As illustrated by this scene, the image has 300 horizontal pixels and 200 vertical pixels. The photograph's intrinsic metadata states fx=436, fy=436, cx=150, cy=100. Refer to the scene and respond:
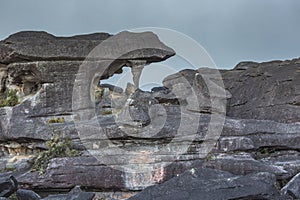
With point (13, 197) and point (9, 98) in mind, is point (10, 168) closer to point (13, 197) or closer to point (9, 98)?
point (13, 197)

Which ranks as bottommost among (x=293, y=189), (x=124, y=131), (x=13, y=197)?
(x=13, y=197)

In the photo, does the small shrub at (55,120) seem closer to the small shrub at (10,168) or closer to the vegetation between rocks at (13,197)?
the small shrub at (10,168)

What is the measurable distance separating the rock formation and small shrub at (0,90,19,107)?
0.07 meters

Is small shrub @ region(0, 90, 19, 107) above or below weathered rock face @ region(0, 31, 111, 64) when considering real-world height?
below

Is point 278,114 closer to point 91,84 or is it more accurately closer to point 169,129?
point 169,129

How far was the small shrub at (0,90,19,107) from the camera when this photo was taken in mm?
17094

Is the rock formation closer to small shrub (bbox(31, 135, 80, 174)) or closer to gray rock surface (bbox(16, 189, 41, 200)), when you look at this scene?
small shrub (bbox(31, 135, 80, 174))

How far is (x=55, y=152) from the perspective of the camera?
14812 millimetres

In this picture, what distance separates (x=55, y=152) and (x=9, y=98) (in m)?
3.84

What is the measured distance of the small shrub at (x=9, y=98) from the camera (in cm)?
1709

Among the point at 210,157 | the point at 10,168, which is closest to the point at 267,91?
the point at 210,157

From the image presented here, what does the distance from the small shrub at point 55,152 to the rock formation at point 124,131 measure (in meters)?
0.04

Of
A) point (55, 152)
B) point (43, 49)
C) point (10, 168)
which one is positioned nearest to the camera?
point (55, 152)

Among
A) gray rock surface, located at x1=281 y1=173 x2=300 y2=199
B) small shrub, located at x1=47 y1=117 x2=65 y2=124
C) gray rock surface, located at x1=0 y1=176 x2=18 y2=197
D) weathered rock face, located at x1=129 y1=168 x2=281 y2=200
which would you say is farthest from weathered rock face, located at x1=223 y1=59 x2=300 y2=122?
gray rock surface, located at x1=0 y1=176 x2=18 y2=197
